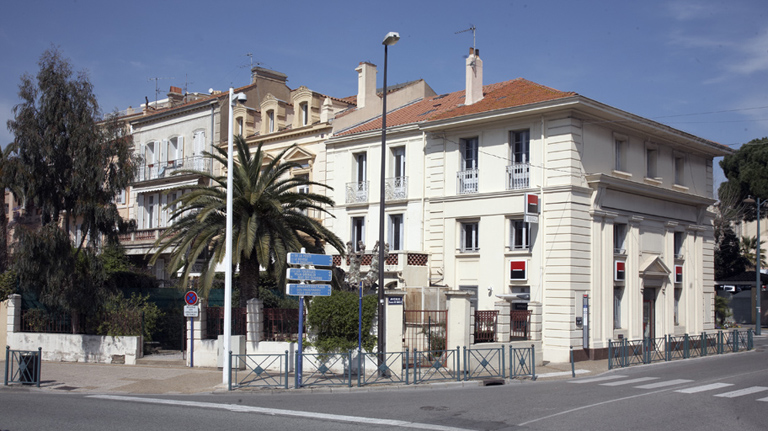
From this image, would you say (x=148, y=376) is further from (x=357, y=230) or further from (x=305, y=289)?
(x=357, y=230)

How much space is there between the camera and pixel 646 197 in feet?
95.3

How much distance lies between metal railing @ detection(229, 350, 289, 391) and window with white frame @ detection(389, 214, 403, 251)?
10274mm

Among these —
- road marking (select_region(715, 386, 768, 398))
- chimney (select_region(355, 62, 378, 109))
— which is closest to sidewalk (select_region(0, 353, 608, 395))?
road marking (select_region(715, 386, 768, 398))

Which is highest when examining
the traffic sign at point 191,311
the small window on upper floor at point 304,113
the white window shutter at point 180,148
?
the small window on upper floor at point 304,113

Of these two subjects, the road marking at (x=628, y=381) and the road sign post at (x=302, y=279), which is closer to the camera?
the road sign post at (x=302, y=279)

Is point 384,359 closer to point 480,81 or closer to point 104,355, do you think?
point 104,355

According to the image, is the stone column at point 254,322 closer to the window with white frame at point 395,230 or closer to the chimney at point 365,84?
the window with white frame at point 395,230

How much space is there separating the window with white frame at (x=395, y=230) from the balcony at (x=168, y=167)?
11336 mm

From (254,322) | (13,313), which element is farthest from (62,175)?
(254,322)

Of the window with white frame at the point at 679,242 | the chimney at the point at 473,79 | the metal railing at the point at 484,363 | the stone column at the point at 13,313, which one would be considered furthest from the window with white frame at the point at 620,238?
the stone column at the point at 13,313

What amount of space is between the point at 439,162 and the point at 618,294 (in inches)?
336

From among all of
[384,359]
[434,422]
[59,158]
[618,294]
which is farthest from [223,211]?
[618,294]

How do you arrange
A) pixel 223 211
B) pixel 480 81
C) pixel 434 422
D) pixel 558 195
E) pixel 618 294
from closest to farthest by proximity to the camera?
1. pixel 434 422
2. pixel 223 211
3. pixel 558 195
4. pixel 618 294
5. pixel 480 81

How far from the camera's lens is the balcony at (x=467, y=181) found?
28.1 m
